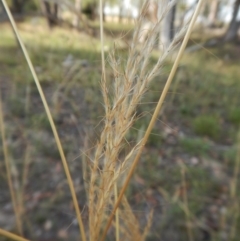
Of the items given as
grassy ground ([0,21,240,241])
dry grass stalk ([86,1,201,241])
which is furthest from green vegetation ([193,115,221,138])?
dry grass stalk ([86,1,201,241])

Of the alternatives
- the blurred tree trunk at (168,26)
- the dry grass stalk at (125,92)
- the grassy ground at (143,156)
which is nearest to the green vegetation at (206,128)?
the grassy ground at (143,156)

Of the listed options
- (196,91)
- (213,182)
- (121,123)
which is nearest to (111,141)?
(121,123)

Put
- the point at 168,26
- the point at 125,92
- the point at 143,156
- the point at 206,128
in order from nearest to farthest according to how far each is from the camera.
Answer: the point at 125,92, the point at 143,156, the point at 206,128, the point at 168,26

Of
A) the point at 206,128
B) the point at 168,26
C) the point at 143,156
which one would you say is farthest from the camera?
the point at 168,26

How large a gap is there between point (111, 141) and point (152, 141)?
4.95ft

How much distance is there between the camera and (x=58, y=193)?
1.28 metres

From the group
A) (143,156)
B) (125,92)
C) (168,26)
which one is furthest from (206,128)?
(125,92)

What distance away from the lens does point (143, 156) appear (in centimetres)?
160

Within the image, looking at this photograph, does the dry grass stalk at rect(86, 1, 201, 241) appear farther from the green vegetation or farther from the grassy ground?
A: the green vegetation

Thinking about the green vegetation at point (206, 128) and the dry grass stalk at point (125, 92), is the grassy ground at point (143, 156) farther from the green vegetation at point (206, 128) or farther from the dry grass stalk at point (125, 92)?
the dry grass stalk at point (125, 92)

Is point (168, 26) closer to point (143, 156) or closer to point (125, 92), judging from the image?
point (143, 156)

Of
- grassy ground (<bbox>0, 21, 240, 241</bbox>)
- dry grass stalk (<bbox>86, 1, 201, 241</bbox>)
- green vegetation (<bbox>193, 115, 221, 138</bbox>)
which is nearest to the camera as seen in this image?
dry grass stalk (<bbox>86, 1, 201, 241</bbox>)

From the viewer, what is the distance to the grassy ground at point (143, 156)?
1.18m

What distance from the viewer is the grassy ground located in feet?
3.88
